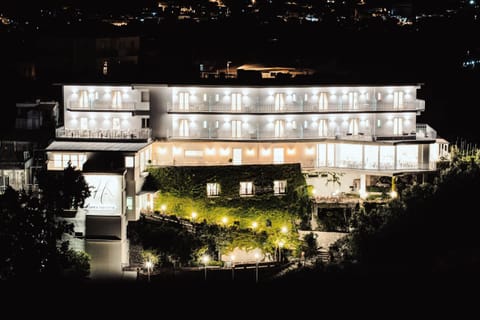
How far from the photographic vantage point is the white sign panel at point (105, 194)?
1433 inches

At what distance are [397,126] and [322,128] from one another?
3.74 metres

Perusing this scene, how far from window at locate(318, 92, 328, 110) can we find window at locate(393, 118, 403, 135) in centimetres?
351

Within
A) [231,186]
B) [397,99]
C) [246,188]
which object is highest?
[397,99]

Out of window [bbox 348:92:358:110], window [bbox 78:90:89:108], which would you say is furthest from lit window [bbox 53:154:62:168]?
window [bbox 348:92:358:110]

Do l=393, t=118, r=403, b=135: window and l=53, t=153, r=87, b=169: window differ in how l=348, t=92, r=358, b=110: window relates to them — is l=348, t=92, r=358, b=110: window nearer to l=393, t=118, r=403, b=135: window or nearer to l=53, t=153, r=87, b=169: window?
l=393, t=118, r=403, b=135: window

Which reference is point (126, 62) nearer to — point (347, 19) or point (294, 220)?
point (294, 220)

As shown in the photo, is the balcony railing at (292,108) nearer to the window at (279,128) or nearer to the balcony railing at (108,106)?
the window at (279,128)

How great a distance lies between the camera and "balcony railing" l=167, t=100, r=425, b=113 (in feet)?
137

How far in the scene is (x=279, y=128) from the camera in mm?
41938

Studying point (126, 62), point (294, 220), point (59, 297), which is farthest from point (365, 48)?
point (59, 297)

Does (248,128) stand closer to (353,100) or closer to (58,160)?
(353,100)

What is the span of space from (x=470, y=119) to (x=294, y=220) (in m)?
31.4

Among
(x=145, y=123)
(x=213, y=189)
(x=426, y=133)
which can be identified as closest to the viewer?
(x=213, y=189)

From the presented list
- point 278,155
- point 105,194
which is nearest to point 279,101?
point 278,155
